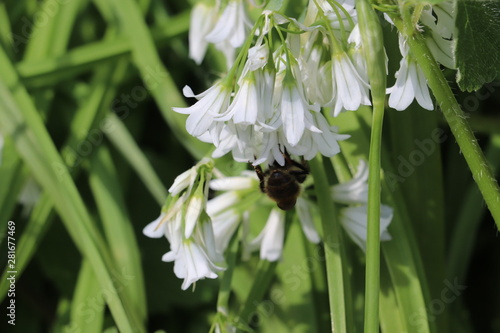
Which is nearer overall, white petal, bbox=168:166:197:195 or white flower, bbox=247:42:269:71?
white flower, bbox=247:42:269:71

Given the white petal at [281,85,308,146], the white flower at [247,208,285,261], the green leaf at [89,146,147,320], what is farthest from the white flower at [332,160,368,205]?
the green leaf at [89,146,147,320]

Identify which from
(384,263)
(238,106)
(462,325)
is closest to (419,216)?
(384,263)

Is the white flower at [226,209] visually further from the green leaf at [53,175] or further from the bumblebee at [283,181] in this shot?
the green leaf at [53,175]

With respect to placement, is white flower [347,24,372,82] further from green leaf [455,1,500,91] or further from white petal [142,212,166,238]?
white petal [142,212,166,238]

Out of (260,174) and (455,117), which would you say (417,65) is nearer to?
(455,117)

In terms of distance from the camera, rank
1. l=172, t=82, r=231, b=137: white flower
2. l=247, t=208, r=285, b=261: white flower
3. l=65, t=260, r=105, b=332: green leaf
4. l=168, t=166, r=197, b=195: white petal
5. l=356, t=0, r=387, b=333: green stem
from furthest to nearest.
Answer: l=65, t=260, r=105, b=332: green leaf, l=247, t=208, r=285, b=261: white flower, l=168, t=166, r=197, b=195: white petal, l=172, t=82, r=231, b=137: white flower, l=356, t=0, r=387, b=333: green stem

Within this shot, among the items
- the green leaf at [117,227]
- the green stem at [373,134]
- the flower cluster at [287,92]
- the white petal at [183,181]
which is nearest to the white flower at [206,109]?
the flower cluster at [287,92]

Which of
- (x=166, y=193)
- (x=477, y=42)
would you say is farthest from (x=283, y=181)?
(x=166, y=193)
